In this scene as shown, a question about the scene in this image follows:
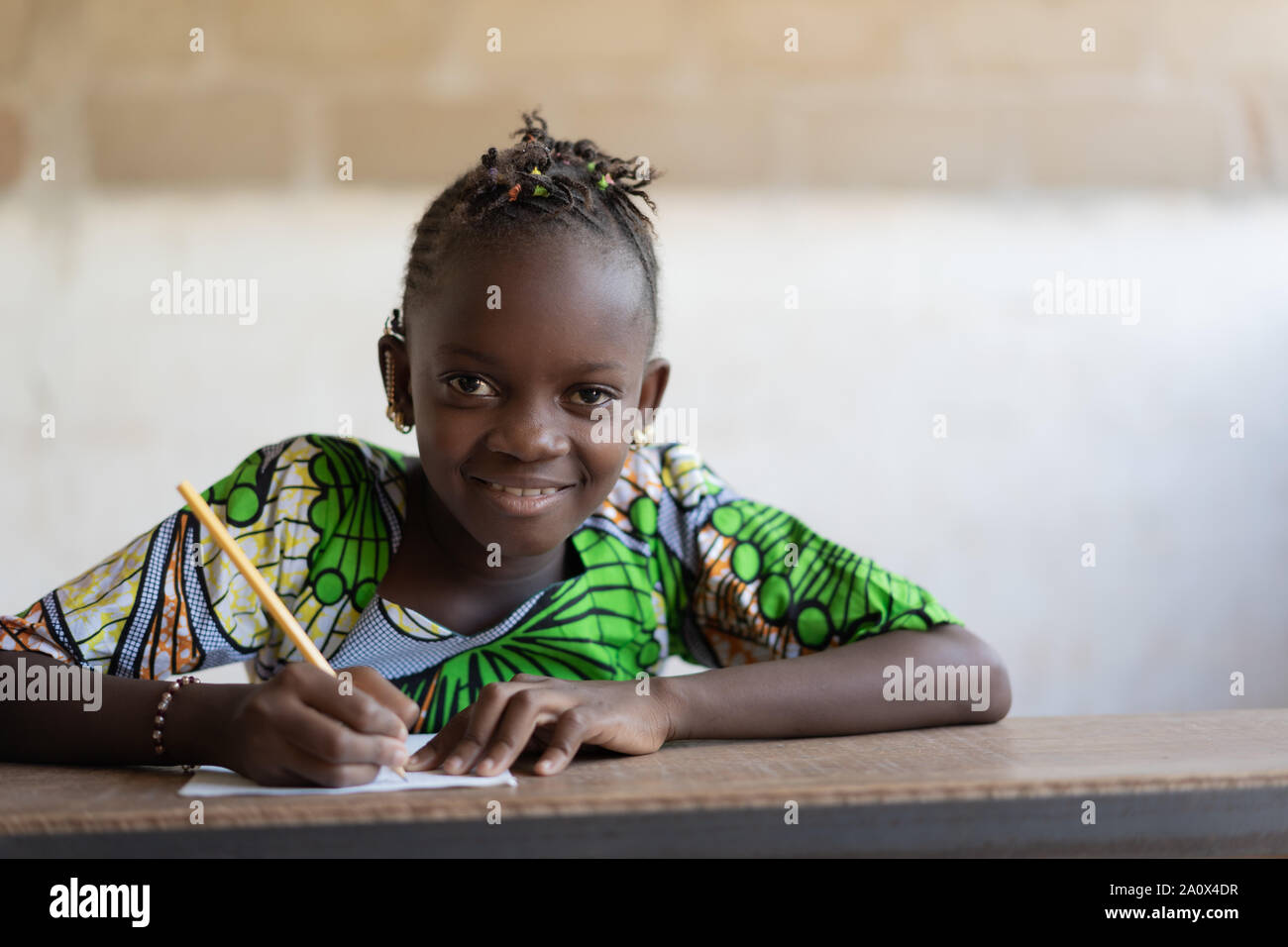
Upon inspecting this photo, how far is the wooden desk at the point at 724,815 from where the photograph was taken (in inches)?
27.0

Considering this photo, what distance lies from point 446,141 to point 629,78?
1.33 ft

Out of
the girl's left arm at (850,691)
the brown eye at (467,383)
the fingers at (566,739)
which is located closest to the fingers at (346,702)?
the fingers at (566,739)

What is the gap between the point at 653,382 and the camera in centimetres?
139

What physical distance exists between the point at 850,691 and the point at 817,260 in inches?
64.5

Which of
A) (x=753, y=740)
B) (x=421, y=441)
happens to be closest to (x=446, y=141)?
(x=421, y=441)

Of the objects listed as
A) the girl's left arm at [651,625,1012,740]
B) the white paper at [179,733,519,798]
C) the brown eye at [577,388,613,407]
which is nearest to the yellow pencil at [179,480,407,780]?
the white paper at [179,733,519,798]

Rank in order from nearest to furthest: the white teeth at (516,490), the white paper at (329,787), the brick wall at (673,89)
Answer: the white paper at (329,787) → the white teeth at (516,490) → the brick wall at (673,89)

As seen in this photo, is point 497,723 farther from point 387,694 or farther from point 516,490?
point 516,490

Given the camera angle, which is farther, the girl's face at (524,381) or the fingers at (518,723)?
the girl's face at (524,381)

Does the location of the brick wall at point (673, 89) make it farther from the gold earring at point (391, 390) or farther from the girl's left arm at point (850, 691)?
the girl's left arm at point (850, 691)

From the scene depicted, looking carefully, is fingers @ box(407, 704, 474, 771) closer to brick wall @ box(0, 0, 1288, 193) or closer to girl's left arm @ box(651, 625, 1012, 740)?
girl's left arm @ box(651, 625, 1012, 740)

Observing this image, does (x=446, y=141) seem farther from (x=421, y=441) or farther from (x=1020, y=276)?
(x=421, y=441)

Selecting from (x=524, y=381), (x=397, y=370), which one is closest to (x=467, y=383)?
(x=524, y=381)
